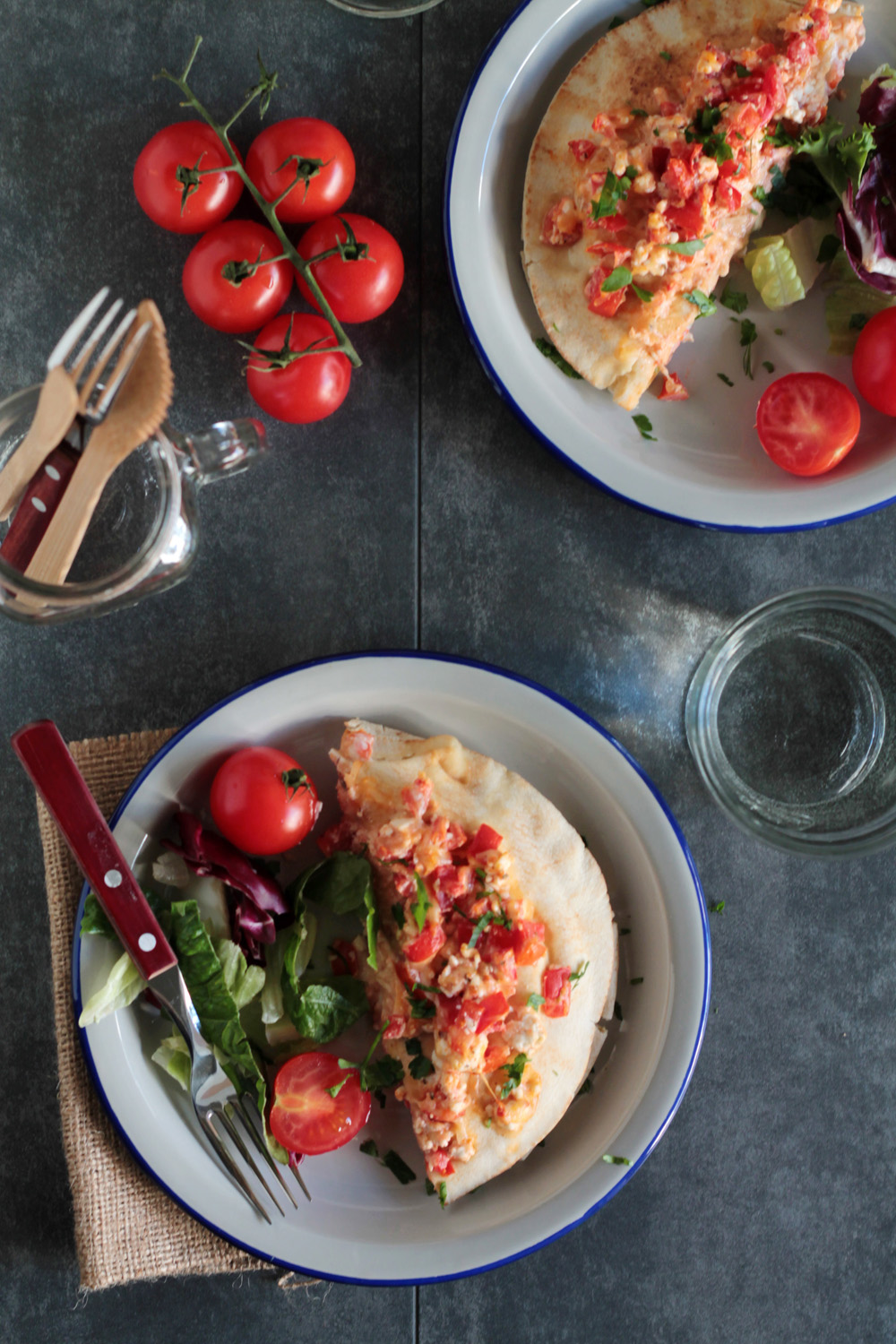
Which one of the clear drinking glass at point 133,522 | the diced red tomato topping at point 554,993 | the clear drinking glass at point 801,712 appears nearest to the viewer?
the clear drinking glass at point 133,522

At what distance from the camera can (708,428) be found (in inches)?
92.7

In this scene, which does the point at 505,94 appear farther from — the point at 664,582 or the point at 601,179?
the point at 664,582

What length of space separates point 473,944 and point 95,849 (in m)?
0.80

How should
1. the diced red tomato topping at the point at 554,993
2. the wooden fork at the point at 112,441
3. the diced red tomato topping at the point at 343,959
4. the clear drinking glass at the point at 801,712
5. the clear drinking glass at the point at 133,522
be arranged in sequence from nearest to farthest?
1. the wooden fork at the point at 112,441
2. the clear drinking glass at the point at 133,522
3. the diced red tomato topping at the point at 554,993
4. the diced red tomato topping at the point at 343,959
5. the clear drinking glass at the point at 801,712

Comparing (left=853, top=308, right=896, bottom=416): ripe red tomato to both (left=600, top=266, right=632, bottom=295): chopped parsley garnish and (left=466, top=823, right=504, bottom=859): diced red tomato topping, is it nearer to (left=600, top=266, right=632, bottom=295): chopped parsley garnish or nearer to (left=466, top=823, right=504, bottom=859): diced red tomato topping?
(left=600, top=266, right=632, bottom=295): chopped parsley garnish

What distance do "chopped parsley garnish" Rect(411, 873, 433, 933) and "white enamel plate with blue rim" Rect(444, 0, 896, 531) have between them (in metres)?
0.95

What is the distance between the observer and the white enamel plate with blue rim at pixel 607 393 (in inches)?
84.4

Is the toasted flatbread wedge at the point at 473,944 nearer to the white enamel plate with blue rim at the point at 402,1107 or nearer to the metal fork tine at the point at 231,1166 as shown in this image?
the white enamel plate with blue rim at the point at 402,1107

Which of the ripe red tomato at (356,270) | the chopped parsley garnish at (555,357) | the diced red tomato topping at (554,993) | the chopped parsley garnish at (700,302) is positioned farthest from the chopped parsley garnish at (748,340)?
the diced red tomato topping at (554,993)

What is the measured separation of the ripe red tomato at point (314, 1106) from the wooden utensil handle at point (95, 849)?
380 mm

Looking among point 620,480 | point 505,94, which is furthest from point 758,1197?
point 505,94

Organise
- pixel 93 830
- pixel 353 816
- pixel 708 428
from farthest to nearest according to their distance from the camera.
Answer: pixel 708 428 < pixel 353 816 < pixel 93 830

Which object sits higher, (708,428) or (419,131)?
(419,131)

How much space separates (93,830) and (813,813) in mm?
1628
